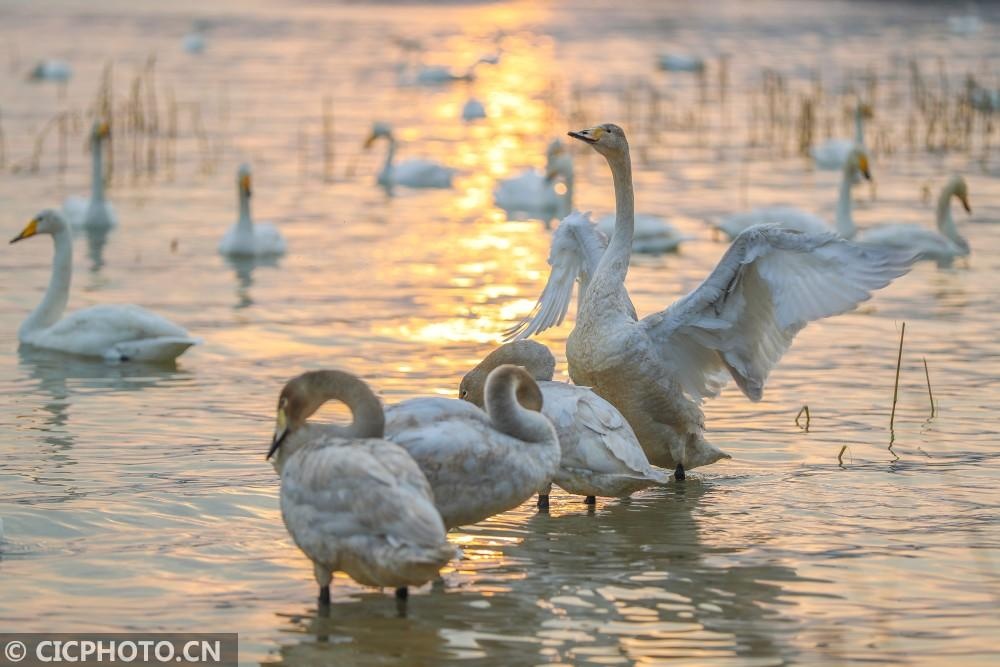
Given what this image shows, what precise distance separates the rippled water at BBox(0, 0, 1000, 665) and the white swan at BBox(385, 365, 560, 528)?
0.38m

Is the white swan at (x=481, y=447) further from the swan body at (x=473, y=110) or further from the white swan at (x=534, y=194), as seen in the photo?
the swan body at (x=473, y=110)

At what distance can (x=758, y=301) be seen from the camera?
8.32m

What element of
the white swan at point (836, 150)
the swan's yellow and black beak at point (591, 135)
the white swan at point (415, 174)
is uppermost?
the white swan at point (836, 150)

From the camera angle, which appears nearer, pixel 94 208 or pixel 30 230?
pixel 30 230

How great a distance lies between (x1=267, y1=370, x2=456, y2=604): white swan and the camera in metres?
5.75

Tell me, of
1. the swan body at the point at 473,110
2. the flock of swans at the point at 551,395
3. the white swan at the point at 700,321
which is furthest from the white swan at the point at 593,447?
the swan body at the point at 473,110

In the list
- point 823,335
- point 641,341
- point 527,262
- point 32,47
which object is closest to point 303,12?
point 32,47

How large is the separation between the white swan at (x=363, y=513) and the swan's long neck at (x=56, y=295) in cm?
574

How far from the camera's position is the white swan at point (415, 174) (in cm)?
1988

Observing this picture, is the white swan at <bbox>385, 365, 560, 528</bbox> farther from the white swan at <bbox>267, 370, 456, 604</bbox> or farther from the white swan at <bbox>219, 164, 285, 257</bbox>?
the white swan at <bbox>219, 164, 285, 257</bbox>

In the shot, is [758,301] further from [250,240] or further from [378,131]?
[378,131]

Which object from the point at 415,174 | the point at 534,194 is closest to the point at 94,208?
the point at 415,174

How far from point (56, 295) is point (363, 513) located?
6.52 m

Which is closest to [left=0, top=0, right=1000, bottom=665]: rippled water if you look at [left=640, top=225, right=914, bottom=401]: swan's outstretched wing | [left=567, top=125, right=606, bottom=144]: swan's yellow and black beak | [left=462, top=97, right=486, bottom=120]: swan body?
[left=640, top=225, right=914, bottom=401]: swan's outstretched wing
